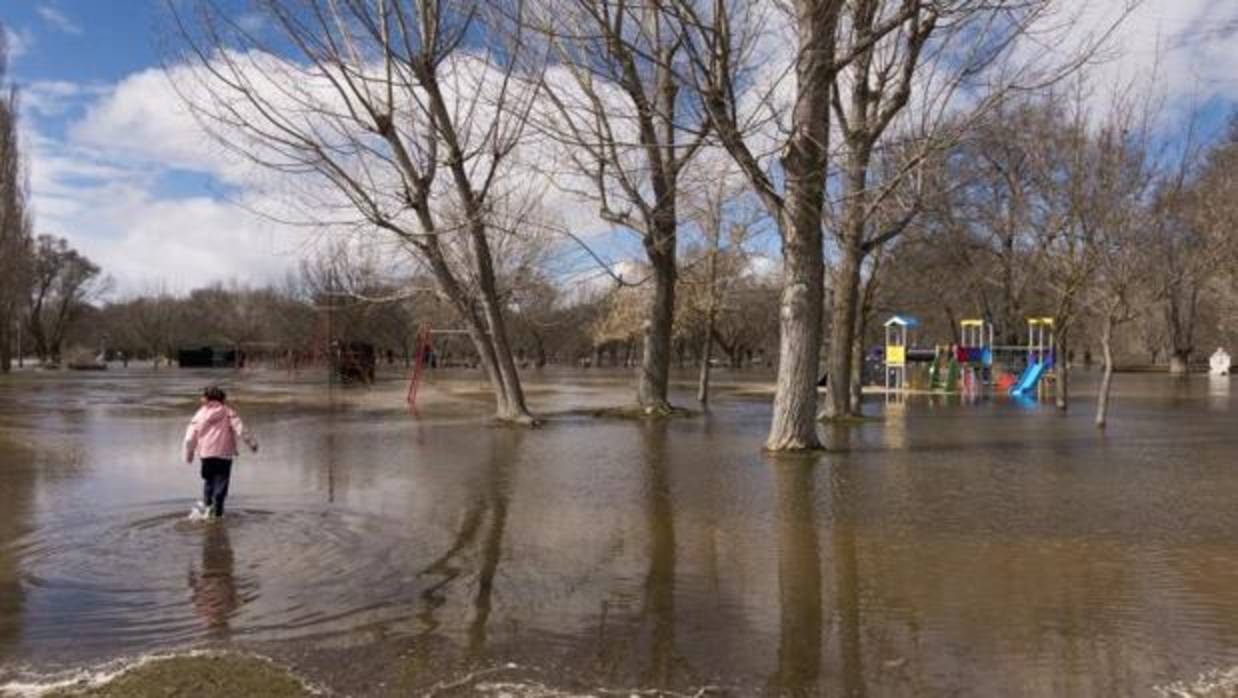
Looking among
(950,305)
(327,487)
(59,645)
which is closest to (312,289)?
(950,305)

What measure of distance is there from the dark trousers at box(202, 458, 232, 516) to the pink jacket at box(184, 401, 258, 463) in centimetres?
8

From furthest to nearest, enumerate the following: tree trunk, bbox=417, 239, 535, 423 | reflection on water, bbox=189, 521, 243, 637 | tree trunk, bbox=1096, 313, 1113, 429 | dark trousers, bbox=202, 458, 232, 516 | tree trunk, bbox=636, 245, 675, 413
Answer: tree trunk, bbox=636, 245, 675, 413 → tree trunk, bbox=417, 239, 535, 423 → tree trunk, bbox=1096, 313, 1113, 429 → dark trousers, bbox=202, 458, 232, 516 → reflection on water, bbox=189, 521, 243, 637

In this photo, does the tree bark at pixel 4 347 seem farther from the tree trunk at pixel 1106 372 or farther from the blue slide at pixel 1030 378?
the tree trunk at pixel 1106 372

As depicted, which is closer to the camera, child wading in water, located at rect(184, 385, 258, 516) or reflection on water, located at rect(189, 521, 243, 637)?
reflection on water, located at rect(189, 521, 243, 637)

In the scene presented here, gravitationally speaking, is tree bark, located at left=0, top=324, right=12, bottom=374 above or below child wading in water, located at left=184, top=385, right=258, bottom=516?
above

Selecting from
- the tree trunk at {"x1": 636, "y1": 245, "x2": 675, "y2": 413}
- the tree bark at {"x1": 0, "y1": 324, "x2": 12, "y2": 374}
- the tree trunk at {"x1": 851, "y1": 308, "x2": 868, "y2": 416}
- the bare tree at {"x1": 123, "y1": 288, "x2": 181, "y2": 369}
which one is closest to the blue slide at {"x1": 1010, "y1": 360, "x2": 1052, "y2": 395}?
the tree trunk at {"x1": 851, "y1": 308, "x2": 868, "y2": 416}

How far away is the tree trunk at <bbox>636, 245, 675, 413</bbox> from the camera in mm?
24125

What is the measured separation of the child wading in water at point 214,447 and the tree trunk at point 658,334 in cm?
1369

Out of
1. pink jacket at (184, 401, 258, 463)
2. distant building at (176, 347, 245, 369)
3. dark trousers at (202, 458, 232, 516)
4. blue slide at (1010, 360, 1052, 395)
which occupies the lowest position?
dark trousers at (202, 458, 232, 516)

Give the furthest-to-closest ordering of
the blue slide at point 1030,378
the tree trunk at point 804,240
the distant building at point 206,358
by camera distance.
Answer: the distant building at point 206,358, the blue slide at point 1030,378, the tree trunk at point 804,240

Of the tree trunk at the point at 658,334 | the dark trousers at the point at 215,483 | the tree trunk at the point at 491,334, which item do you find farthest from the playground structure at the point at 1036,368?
the dark trousers at the point at 215,483

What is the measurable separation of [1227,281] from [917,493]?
112 ft

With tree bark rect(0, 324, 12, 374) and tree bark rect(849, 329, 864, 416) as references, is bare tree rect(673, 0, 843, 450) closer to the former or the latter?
tree bark rect(849, 329, 864, 416)

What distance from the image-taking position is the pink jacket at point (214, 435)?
34.8 ft
